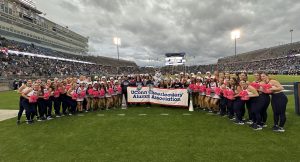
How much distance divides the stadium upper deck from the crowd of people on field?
158 ft

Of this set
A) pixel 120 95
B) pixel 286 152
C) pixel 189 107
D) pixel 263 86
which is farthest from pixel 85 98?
pixel 286 152

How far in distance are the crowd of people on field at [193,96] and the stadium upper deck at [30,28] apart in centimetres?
4826

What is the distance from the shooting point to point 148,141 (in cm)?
692

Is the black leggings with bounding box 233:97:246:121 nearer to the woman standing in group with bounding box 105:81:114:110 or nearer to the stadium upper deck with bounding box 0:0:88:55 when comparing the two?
the woman standing in group with bounding box 105:81:114:110

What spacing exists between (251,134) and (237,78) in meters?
3.73

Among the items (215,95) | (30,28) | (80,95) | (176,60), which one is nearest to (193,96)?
(215,95)

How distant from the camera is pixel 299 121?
8852 millimetres

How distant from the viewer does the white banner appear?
1282 centimetres

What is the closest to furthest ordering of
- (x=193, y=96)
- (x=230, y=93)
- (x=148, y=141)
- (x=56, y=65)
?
1. (x=148, y=141)
2. (x=230, y=93)
3. (x=193, y=96)
4. (x=56, y=65)

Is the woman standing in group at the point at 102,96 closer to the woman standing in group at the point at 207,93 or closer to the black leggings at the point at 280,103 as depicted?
the woman standing in group at the point at 207,93

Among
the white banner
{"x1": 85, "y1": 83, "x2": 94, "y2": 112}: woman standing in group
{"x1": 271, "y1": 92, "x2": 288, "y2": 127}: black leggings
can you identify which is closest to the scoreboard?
the white banner

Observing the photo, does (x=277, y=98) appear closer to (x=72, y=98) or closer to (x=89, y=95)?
(x=89, y=95)

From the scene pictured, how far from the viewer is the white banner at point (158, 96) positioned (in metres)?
12.8

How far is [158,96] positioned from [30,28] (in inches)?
2463
